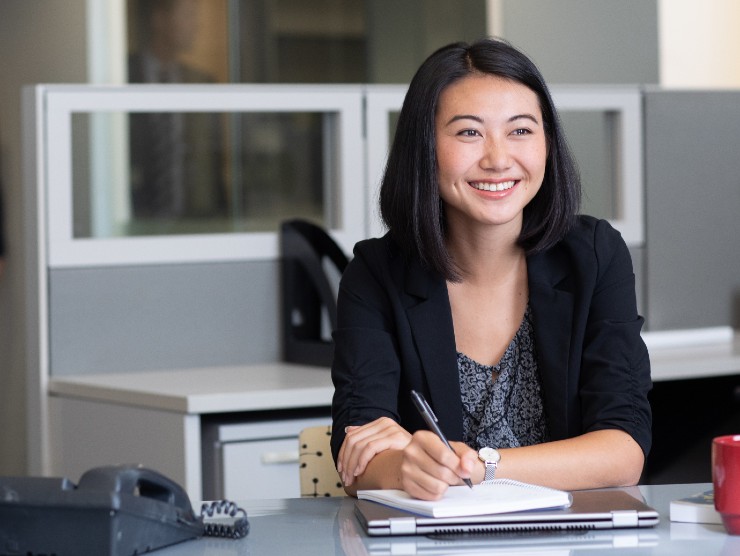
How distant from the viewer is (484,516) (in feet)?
3.58

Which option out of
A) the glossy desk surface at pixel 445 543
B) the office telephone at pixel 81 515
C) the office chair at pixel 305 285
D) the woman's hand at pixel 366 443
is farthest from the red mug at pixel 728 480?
the office chair at pixel 305 285

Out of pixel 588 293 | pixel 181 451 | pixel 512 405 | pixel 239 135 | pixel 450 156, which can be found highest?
pixel 239 135

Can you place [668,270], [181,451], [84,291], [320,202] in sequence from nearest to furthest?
[181,451] → [84,291] → [668,270] → [320,202]

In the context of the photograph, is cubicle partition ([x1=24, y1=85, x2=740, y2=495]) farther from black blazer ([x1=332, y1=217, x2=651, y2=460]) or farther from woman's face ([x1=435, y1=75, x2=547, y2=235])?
woman's face ([x1=435, y1=75, x2=547, y2=235])

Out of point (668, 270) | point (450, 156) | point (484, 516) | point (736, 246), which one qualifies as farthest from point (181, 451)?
point (736, 246)

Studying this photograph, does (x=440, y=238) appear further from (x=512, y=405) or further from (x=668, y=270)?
(x=668, y=270)

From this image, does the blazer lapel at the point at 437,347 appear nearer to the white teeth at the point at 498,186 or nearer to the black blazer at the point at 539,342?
the black blazer at the point at 539,342

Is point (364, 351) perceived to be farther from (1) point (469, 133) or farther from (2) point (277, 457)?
(2) point (277, 457)

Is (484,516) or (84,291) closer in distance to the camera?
(484,516)

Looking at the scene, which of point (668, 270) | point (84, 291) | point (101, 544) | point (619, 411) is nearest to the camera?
point (101, 544)

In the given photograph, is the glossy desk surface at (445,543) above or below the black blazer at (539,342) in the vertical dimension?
A: below

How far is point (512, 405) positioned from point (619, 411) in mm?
155

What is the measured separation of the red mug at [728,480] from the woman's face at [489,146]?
1.65 ft

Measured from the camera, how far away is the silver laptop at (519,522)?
3.56ft
